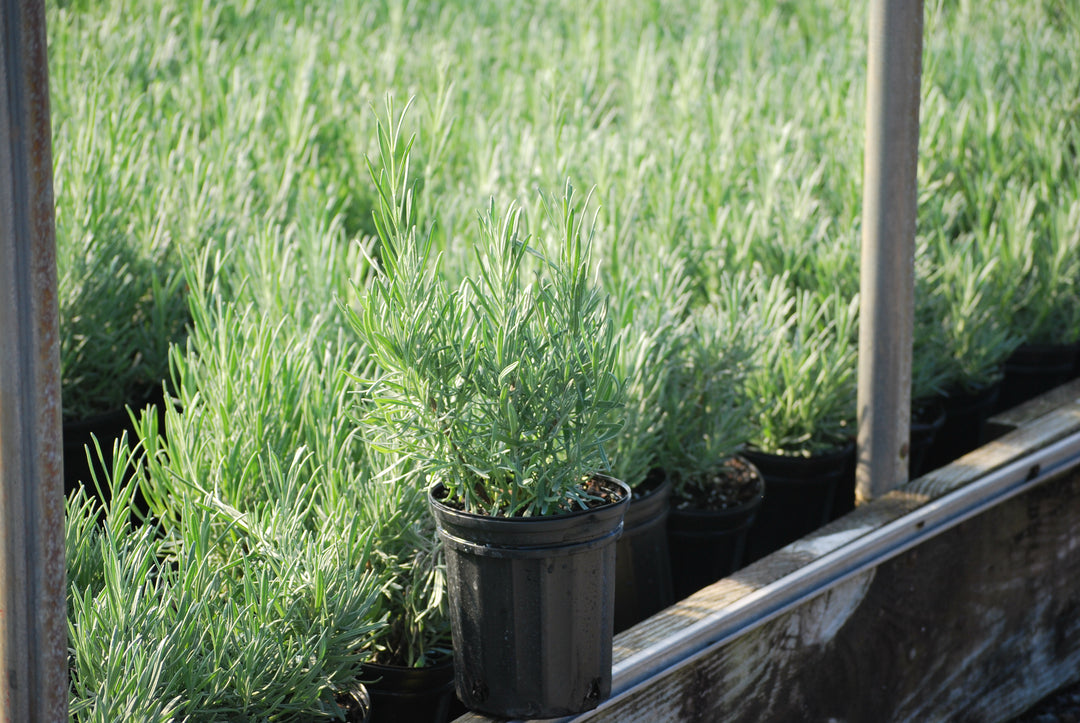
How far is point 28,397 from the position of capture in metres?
0.93

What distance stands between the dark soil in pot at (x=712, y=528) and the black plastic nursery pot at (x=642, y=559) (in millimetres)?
131

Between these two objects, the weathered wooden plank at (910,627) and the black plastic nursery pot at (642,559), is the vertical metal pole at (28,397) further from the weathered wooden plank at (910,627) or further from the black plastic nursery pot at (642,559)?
the black plastic nursery pot at (642,559)

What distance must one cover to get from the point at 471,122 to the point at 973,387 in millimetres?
1612

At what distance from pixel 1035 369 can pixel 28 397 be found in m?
2.37

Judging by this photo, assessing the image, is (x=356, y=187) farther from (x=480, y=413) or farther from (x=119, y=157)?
(x=480, y=413)

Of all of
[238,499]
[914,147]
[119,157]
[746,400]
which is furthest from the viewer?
[119,157]

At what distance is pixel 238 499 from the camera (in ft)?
4.85

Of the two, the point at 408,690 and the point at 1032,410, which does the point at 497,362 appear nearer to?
the point at 408,690

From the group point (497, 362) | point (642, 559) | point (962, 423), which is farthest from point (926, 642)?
point (497, 362)

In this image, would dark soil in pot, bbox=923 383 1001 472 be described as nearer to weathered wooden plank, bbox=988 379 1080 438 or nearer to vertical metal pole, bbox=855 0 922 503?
weathered wooden plank, bbox=988 379 1080 438

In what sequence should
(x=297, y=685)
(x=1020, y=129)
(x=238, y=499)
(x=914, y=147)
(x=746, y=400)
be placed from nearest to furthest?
(x=297, y=685) → (x=238, y=499) → (x=914, y=147) → (x=746, y=400) → (x=1020, y=129)

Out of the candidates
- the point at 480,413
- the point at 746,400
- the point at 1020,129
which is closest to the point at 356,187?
the point at 746,400

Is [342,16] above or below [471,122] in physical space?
above

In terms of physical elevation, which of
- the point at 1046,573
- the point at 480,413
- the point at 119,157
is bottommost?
the point at 1046,573
